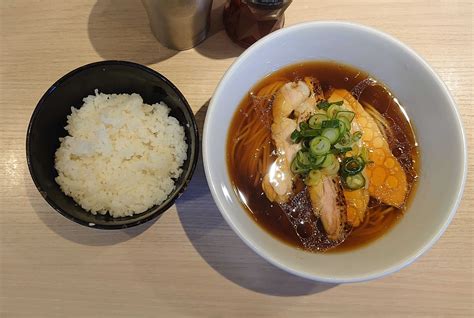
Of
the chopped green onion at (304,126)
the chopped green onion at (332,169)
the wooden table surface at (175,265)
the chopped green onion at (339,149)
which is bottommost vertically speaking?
the wooden table surface at (175,265)

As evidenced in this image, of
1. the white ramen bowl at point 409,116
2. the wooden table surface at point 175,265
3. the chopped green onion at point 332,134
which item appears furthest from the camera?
the wooden table surface at point 175,265

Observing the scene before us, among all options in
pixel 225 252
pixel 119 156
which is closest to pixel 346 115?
pixel 225 252

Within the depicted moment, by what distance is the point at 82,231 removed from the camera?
59.7 inches

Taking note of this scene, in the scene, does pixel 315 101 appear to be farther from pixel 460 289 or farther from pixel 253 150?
pixel 460 289

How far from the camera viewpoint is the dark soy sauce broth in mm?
1398

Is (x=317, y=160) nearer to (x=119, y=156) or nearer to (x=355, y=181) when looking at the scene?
(x=355, y=181)

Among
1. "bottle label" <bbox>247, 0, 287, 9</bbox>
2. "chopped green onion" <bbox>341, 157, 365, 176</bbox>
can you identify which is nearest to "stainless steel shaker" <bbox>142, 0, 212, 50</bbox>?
"bottle label" <bbox>247, 0, 287, 9</bbox>

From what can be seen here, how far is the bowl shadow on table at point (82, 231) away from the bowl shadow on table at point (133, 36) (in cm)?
55

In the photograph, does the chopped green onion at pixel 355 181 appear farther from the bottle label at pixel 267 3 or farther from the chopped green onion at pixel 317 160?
the bottle label at pixel 267 3

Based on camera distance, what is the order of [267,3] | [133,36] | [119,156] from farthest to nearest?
[133,36], [119,156], [267,3]

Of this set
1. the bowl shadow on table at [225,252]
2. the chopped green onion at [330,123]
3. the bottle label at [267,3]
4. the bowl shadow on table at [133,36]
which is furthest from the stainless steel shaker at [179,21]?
the chopped green onion at [330,123]

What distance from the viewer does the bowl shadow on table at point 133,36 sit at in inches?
64.6

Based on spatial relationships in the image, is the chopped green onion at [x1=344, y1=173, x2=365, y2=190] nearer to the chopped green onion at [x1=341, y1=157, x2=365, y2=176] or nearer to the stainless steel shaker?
the chopped green onion at [x1=341, y1=157, x2=365, y2=176]

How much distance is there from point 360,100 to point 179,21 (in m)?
0.62
